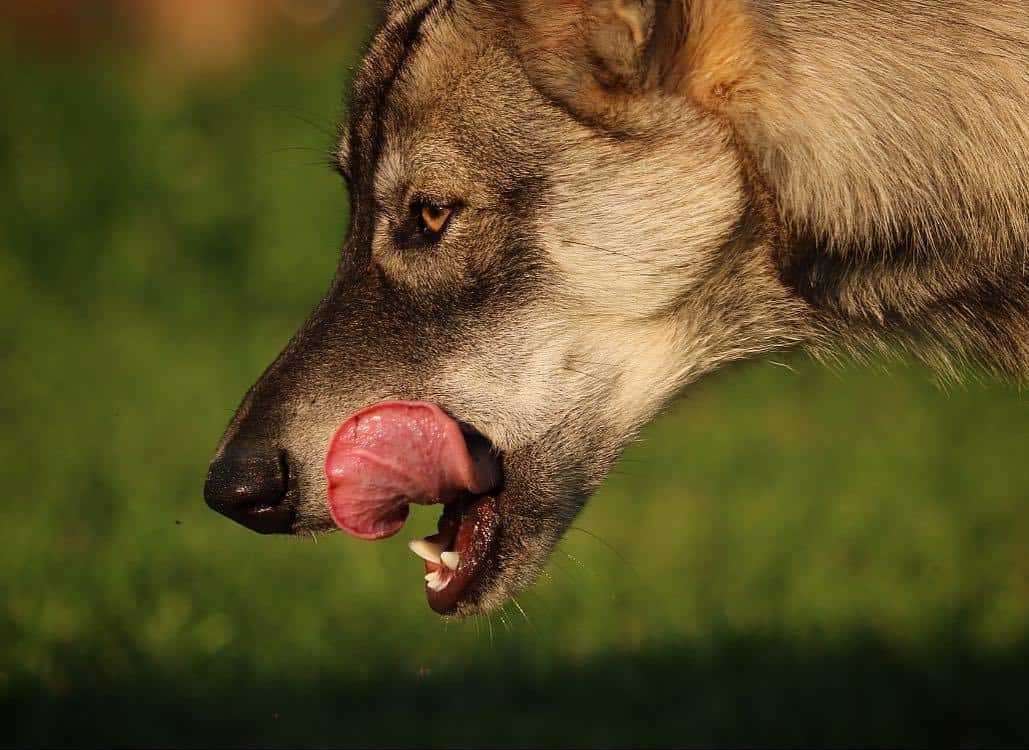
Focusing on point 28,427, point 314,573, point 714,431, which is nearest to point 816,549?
point 714,431

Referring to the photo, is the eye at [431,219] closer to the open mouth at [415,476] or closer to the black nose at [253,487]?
the open mouth at [415,476]

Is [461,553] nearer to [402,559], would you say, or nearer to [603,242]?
[603,242]

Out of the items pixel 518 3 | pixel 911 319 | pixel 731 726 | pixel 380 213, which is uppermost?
pixel 518 3

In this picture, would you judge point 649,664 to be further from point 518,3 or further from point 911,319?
point 518,3

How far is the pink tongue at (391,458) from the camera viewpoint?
261 cm

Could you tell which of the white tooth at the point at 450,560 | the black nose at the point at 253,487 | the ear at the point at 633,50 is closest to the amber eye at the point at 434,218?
the ear at the point at 633,50

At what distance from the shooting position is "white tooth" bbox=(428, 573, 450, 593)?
106 inches

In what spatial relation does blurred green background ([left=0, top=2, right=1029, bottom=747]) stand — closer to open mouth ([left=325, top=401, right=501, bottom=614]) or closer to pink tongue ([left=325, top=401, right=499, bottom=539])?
open mouth ([left=325, top=401, right=501, bottom=614])

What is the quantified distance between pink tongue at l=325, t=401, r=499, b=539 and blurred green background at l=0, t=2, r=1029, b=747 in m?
0.40

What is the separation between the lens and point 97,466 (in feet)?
15.1

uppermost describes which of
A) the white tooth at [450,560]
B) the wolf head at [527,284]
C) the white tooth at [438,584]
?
the wolf head at [527,284]

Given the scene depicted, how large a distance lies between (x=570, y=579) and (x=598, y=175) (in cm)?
174

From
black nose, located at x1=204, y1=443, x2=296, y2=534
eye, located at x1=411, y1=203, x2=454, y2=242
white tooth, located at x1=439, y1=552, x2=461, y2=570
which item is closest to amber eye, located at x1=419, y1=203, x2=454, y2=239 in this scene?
eye, located at x1=411, y1=203, x2=454, y2=242

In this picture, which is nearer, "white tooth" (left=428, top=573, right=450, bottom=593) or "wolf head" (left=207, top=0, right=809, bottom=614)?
"wolf head" (left=207, top=0, right=809, bottom=614)
